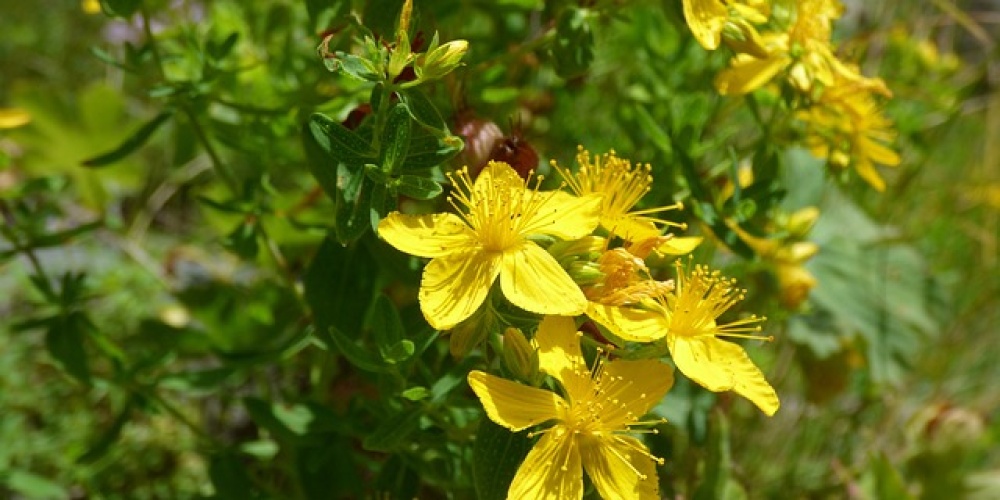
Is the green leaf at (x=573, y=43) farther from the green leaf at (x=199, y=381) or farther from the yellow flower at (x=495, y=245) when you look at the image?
the green leaf at (x=199, y=381)

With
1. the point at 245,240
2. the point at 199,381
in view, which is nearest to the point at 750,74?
the point at 245,240

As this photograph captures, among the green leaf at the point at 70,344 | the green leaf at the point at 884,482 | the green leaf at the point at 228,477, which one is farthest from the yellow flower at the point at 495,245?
the green leaf at the point at 884,482

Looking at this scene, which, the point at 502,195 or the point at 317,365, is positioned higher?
the point at 502,195

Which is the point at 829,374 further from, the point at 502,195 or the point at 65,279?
the point at 65,279

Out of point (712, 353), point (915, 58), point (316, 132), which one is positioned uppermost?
point (316, 132)

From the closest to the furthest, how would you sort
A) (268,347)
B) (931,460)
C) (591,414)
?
(591,414) < (268,347) < (931,460)

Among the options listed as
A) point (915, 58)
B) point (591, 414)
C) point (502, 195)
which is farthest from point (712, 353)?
point (915, 58)
